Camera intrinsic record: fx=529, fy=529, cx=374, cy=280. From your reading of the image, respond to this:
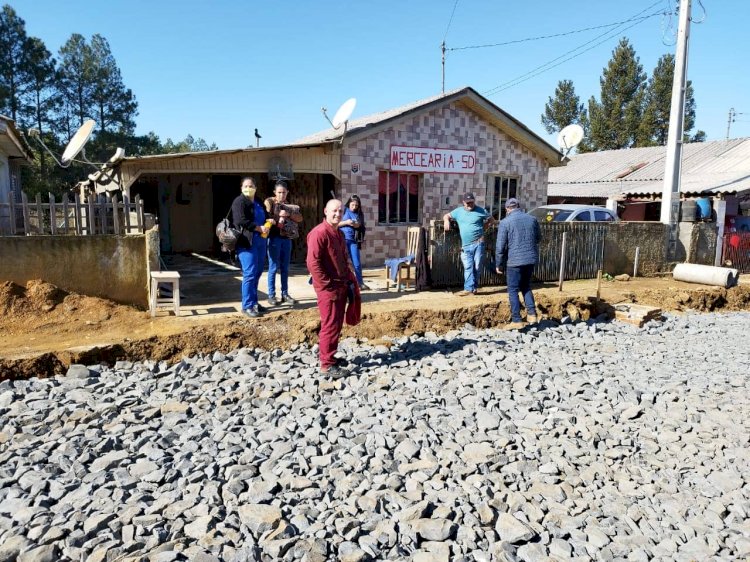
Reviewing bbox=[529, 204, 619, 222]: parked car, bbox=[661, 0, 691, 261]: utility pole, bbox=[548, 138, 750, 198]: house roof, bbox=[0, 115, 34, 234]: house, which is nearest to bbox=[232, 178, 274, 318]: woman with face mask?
bbox=[0, 115, 34, 234]: house

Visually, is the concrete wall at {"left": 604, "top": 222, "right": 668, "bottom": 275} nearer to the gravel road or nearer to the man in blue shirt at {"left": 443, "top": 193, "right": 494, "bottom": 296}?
the man in blue shirt at {"left": 443, "top": 193, "right": 494, "bottom": 296}

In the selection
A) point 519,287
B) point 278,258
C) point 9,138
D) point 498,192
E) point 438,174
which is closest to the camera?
point 519,287

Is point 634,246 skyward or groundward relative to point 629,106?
groundward

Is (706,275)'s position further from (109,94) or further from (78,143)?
(109,94)

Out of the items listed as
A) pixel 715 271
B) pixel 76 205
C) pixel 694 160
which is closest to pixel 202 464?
pixel 76 205

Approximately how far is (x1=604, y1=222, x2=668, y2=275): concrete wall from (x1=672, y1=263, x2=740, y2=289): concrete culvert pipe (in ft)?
1.78

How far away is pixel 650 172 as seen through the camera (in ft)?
64.5

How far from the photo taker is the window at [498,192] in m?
13.6

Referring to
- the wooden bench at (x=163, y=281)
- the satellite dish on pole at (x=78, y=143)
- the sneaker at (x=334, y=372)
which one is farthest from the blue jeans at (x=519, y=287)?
the satellite dish on pole at (x=78, y=143)

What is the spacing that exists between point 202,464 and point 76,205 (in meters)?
4.84

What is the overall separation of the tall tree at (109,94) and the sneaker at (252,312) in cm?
3173

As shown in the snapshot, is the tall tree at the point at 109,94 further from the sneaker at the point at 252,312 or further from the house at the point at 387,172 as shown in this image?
the sneaker at the point at 252,312

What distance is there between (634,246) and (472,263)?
5.12m

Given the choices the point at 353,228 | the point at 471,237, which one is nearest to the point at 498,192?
the point at 471,237
